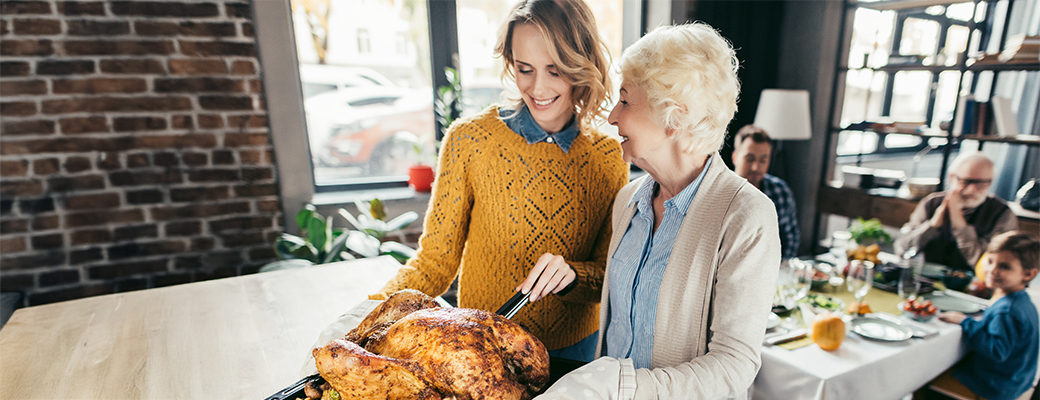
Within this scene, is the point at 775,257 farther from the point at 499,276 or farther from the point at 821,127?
the point at 821,127

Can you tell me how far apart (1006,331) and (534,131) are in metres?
1.90

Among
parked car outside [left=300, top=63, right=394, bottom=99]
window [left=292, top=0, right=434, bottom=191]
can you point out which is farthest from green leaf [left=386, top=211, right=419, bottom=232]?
parked car outside [left=300, top=63, right=394, bottom=99]

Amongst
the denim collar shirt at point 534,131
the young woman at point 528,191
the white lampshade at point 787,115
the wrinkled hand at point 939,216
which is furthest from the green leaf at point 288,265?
the wrinkled hand at point 939,216

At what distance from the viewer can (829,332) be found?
1.58 meters

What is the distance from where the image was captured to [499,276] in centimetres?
113

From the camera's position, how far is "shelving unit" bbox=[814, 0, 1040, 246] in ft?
9.70

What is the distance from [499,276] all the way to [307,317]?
46 centimetres

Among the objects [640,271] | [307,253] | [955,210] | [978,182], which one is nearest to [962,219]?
[955,210]

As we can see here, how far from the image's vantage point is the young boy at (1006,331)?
1.73 m

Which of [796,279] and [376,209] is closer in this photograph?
[796,279]

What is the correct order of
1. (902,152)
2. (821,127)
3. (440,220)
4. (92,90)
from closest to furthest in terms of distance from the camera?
(440,220), (92,90), (821,127), (902,152)

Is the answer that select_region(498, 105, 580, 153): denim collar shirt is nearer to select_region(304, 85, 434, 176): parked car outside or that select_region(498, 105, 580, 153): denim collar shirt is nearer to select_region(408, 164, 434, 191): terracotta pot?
select_region(408, 164, 434, 191): terracotta pot

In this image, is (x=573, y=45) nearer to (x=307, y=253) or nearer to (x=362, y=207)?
(x=307, y=253)

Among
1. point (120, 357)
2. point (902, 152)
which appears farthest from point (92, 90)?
point (902, 152)
